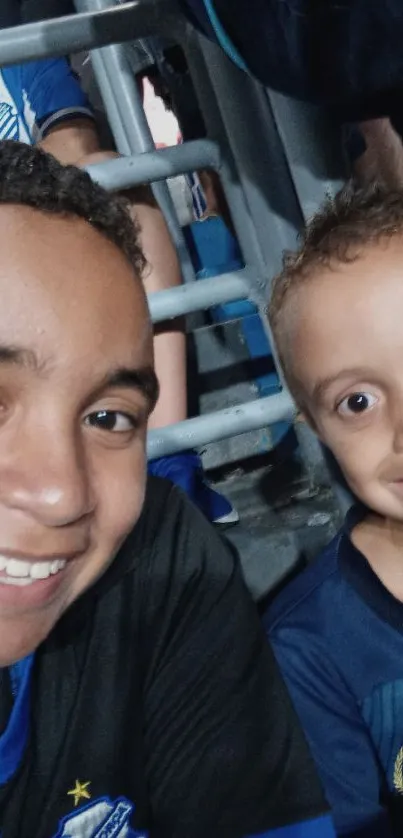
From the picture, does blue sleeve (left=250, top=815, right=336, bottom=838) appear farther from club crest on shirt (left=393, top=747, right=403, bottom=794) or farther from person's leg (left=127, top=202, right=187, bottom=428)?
person's leg (left=127, top=202, right=187, bottom=428)

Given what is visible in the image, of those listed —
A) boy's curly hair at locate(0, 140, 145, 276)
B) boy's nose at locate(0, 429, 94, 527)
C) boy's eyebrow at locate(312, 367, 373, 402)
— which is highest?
boy's curly hair at locate(0, 140, 145, 276)

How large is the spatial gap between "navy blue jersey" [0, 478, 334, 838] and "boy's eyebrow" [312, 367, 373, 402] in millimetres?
231

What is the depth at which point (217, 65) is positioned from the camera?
3.60ft

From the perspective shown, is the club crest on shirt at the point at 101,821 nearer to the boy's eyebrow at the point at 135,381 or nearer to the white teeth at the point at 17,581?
the white teeth at the point at 17,581

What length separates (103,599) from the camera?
881mm

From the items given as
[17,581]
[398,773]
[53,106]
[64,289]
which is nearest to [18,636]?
[17,581]

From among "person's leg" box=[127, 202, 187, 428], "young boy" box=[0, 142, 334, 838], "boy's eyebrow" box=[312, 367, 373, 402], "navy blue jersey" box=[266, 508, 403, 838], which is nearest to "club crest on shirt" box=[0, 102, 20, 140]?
"person's leg" box=[127, 202, 187, 428]

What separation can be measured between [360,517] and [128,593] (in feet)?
1.05

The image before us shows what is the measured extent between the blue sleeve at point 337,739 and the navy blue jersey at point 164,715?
2.3 inches

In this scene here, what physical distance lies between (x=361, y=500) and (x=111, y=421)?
36cm

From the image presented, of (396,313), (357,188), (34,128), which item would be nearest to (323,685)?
(396,313)

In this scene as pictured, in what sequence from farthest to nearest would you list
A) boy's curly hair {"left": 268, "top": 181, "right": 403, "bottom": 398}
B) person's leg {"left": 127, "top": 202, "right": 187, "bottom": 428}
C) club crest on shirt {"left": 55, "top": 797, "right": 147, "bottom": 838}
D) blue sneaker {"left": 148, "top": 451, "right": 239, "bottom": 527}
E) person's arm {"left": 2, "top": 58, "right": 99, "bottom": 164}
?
person's arm {"left": 2, "top": 58, "right": 99, "bottom": 164} < person's leg {"left": 127, "top": 202, "right": 187, "bottom": 428} < blue sneaker {"left": 148, "top": 451, "right": 239, "bottom": 527} < boy's curly hair {"left": 268, "top": 181, "right": 403, "bottom": 398} < club crest on shirt {"left": 55, "top": 797, "right": 147, "bottom": 838}

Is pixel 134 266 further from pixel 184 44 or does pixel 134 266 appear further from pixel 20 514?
pixel 184 44

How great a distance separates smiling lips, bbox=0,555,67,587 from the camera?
2.20 feet
